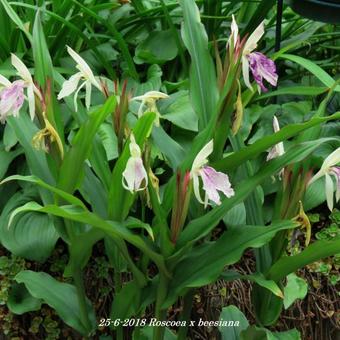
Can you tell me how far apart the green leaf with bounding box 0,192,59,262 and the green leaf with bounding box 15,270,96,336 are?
0.07 m

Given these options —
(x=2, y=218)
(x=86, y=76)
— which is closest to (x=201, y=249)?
(x=86, y=76)

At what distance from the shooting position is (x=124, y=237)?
135 centimetres

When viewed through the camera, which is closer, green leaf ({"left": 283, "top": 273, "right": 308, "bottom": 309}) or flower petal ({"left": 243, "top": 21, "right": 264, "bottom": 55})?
flower petal ({"left": 243, "top": 21, "right": 264, "bottom": 55})

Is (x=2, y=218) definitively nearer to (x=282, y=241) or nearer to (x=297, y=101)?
(x=282, y=241)

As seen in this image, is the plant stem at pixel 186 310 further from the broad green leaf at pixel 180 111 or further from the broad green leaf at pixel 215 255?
the broad green leaf at pixel 180 111

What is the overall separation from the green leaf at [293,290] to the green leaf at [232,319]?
0.63 feet

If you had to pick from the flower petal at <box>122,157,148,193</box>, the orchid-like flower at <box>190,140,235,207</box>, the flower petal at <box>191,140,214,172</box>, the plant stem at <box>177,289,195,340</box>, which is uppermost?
the flower petal at <box>122,157,148,193</box>

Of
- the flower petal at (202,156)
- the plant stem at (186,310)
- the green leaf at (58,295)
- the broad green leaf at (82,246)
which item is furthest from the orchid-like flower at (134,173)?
the green leaf at (58,295)

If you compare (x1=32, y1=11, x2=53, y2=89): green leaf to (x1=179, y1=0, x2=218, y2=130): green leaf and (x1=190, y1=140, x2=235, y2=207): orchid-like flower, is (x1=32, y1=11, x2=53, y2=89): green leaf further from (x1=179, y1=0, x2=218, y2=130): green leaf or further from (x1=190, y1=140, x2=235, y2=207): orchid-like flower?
(x1=190, y1=140, x2=235, y2=207): orchid-like flower

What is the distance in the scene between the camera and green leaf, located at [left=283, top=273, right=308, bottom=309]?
4.90 feet

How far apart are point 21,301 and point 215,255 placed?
61 centimetres

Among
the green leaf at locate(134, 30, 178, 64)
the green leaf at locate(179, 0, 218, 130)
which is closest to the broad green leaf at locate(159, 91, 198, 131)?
the green leaf at locate(134, 30, 178, 64)

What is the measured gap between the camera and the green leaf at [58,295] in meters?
1.63

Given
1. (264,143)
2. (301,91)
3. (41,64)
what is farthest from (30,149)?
(301,91)
